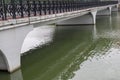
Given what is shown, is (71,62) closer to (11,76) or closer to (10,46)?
(11,76)

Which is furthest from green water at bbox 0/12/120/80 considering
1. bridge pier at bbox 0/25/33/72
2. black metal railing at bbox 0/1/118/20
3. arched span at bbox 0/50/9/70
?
black metal railing at bbox 0/1/118/20

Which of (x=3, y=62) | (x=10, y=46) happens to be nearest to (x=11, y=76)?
(x=3, y=62)

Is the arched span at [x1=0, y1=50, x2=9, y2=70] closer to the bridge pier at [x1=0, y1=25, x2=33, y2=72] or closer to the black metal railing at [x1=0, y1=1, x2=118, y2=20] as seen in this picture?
the bridge pier at [x1=0, y1=25, x2=33, y2=72]

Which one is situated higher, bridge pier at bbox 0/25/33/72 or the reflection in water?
bridge pier at bbox 0/25/33/72

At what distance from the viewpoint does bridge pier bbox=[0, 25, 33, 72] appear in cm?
1048

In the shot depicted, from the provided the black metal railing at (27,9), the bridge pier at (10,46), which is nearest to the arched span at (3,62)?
the bridge pier at (10,46)

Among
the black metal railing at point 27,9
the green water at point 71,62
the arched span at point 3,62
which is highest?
the black metal railing at point 27,9

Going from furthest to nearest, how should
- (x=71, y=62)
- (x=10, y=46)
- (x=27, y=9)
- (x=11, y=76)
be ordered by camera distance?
(x=71, y=62), (x=27, y=9), (x=11, y=76), (x=10, y=46)

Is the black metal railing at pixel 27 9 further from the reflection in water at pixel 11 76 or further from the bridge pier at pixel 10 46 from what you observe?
the reflection in water at pixel 11 76

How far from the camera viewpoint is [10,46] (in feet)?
36.0

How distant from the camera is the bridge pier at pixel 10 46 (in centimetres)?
1048

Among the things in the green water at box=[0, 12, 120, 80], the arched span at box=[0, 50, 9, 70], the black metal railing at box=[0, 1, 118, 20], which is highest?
the black metal railing at box=[0, 1, 118, 20]

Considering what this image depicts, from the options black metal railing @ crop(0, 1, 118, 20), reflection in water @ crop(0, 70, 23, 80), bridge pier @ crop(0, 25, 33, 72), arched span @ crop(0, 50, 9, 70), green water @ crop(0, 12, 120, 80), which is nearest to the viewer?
bridge pier @ crop(0, 25, 33, 72)

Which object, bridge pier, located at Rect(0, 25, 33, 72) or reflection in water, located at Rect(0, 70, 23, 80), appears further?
reflection in water, located at Rect(0, 70, 23, 80)
